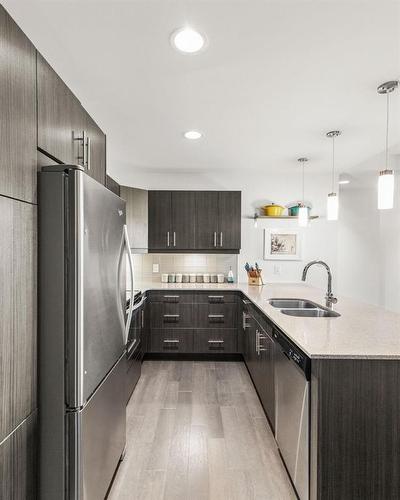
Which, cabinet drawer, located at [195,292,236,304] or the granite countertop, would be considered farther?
cabinet drawer, located at [195,292,236,304]

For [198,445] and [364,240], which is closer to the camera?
[198,445]

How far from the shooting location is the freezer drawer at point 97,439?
1.24m

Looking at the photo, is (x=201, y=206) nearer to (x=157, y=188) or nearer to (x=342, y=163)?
(x=157, y=188)

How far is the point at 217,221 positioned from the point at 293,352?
2708 mm

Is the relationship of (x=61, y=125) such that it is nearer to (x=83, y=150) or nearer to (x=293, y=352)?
(x=83, y=150)

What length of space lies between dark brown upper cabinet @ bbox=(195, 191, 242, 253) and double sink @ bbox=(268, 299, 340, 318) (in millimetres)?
1309

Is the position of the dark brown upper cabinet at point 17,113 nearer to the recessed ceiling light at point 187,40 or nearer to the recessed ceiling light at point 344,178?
the recessed ceiling light at point 187,40

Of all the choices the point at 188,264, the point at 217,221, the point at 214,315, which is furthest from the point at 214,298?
the point at 217,221

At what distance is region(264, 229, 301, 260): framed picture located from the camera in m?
4.45

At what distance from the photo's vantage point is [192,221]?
4.15m

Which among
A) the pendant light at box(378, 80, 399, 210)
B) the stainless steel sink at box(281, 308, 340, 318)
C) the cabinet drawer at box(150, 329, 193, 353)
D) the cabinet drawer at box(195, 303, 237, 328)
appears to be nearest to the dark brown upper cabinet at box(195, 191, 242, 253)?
the cabinet drawer at box(195, 303, 237, 328)

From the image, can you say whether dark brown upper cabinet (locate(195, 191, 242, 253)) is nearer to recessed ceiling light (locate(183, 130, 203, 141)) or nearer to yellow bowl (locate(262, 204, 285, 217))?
yellow bowl (locate(262, 204, 285, 217))

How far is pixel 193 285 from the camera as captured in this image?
13.5 ft

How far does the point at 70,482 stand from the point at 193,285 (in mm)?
2942
